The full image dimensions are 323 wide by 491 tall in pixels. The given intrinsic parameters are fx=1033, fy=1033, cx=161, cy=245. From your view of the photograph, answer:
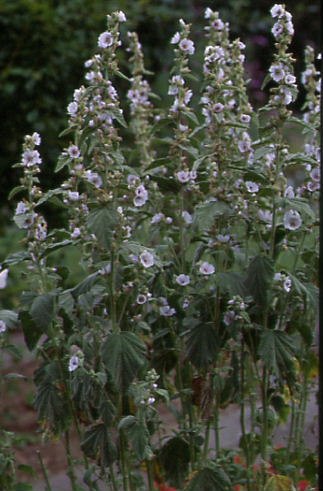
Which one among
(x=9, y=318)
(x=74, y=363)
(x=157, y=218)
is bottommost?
(x=74, y=363)

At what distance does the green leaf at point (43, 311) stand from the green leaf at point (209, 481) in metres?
0.56

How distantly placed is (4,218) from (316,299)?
4195 mm

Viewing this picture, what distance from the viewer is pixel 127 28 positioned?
6.65m

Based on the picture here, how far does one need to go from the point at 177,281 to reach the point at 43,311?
0.39 m

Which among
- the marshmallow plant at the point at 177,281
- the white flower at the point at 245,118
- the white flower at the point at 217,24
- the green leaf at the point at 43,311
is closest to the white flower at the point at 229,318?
the marshmallow plant at the point at 177,281

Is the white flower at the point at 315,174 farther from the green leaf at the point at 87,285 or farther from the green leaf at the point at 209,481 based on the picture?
the green leaf at the point at 209,481

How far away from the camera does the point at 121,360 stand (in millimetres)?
2432

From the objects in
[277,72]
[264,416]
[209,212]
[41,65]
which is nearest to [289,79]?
[277,72]

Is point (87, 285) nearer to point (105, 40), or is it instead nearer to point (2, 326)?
point (2, 326)

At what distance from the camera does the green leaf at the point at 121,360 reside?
243cm

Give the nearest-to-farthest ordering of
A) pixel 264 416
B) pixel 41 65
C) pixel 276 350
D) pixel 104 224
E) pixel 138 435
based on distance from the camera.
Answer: pixel 104 224 → pixel 138 435 → pixel 276 350 → pixel 264 416 → pixel 41 65

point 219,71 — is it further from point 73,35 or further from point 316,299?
point 73,35

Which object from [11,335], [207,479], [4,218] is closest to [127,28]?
[4,218]

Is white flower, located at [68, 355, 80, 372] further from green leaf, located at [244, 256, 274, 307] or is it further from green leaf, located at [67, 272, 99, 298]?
green leaf, located at [244, 256, 274, 307]
